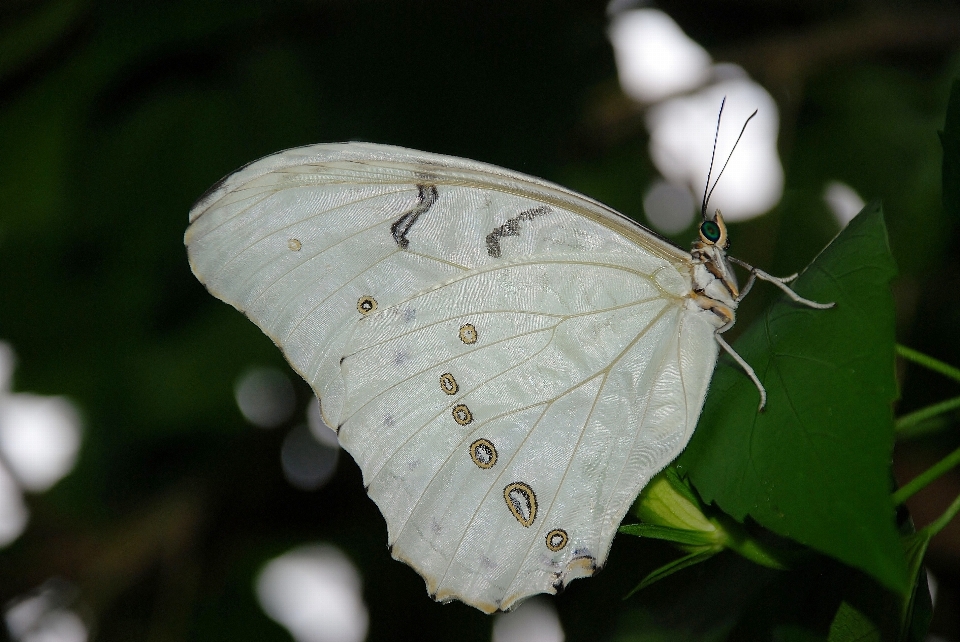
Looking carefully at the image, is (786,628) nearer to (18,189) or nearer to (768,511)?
(768,511)

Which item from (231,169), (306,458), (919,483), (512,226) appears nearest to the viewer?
(919,483)

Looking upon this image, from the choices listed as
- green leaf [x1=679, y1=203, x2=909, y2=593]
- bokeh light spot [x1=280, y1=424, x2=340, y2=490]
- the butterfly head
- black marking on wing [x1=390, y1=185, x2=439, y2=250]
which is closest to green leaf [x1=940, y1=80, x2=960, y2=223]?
green leaf [x1=679, y1=203, x2=909, y2=593]

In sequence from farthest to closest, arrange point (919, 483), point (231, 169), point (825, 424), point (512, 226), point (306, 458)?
1. point (306, 458)
2. point (231, 169)
3. point (512, 226)
4. point (919, 483)
5. point (825, 424)

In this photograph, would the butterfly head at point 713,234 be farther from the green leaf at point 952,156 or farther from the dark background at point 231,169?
the dark background at point 231,169

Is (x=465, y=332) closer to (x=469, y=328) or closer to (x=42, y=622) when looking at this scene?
(x=469, y=328)

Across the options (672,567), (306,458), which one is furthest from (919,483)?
(306,458)

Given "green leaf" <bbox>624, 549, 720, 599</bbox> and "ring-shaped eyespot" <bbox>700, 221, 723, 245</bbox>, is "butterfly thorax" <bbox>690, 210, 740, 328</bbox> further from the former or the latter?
"green leaf" <bbox>624, 549, 720, 599</bbox>

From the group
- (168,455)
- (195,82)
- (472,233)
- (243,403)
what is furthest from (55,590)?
(472,233)
